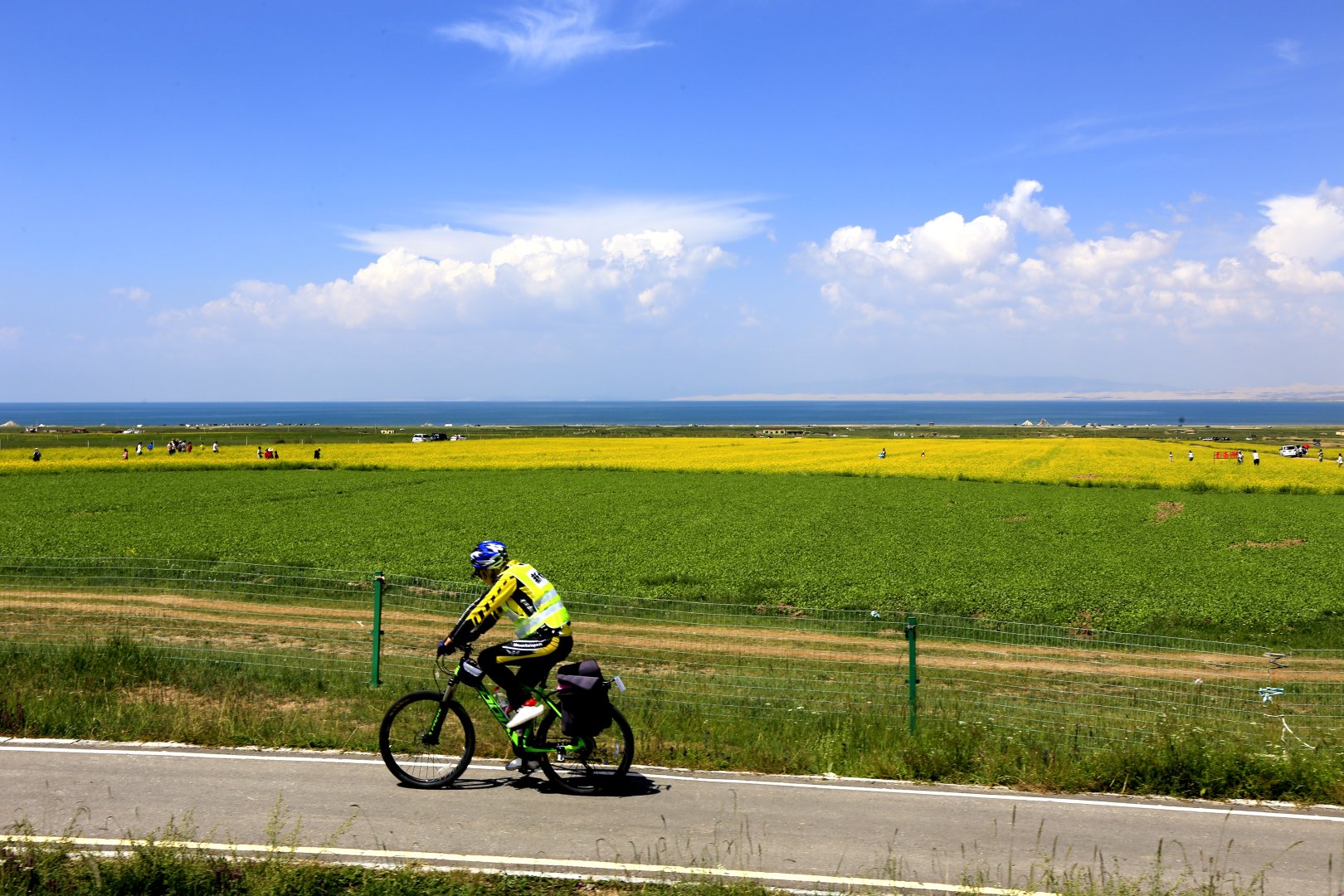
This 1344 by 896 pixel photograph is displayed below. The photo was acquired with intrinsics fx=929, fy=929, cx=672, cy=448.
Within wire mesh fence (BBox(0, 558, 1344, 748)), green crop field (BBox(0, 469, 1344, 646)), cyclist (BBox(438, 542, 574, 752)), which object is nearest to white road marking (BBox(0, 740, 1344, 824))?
cyclist (BBox(438, 542, 574, 752))

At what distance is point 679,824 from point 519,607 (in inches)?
87.8

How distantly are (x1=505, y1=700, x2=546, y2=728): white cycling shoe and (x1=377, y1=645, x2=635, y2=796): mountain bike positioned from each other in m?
0.05

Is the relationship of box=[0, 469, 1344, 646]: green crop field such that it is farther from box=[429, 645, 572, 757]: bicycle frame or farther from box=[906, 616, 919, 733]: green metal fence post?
box=[429, 645, 572, 757]: bicycle frame

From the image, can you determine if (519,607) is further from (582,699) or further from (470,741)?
(470,741)

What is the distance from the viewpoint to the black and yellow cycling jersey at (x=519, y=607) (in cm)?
797

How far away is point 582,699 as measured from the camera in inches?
317

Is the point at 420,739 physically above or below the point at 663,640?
above

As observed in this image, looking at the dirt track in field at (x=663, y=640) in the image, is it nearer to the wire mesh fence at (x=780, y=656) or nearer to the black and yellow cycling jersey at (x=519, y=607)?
the wire mesh fence at (x=780, y=656)

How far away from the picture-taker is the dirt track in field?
50.8ft

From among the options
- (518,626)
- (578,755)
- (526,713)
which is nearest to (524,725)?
(526,713)

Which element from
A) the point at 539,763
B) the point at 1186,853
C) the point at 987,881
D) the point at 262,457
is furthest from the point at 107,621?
the point at 262,457

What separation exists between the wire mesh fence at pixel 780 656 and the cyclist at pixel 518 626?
103 inches

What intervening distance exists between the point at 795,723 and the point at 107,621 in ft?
41.3

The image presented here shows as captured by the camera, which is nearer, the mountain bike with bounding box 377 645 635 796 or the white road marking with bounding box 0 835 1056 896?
the white road marking with bounding box 0 835 1056 896
